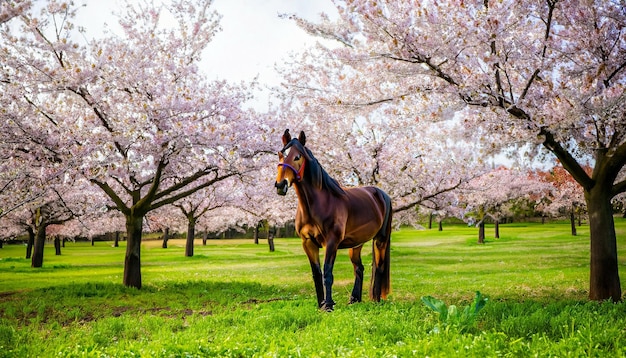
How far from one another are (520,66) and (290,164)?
20.4 feet

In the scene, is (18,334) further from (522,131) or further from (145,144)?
(522,131)

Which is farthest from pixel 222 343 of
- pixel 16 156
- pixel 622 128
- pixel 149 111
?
pixel 16 156

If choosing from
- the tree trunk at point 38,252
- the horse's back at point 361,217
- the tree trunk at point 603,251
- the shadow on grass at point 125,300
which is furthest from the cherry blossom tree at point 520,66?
the tree trunk at point 38,252

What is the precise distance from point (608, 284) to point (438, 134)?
5488 millimetres

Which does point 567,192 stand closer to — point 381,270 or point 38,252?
point 381,270

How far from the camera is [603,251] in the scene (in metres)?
10.8

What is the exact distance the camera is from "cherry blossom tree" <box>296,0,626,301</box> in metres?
8.86

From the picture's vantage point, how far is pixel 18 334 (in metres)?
7.92

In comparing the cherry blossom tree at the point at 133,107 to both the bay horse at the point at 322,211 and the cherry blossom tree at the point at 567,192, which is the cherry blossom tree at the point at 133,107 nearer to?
the bay horse at the point at 322,211

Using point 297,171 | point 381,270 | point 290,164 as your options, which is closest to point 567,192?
point 381,270

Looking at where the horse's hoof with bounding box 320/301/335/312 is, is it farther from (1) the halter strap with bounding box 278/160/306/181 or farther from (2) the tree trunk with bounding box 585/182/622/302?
(2) the tree trunk with bounding box 585/182/622/302

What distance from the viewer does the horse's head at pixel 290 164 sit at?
746 centimetres

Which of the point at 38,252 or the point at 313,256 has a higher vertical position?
the point at 313,256

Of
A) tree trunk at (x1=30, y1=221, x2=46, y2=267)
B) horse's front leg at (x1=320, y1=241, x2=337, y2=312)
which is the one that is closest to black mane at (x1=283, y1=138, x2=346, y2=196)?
horse's front leg at (x1=320, y1=241, x2=337, y2=312)
